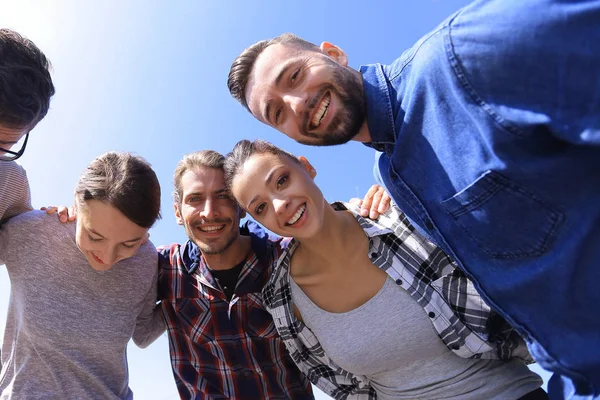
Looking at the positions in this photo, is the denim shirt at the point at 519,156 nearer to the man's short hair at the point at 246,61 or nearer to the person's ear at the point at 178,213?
the man's short hair at the point at 246,61

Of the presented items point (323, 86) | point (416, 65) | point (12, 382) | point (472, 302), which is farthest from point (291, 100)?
point (12, 382)

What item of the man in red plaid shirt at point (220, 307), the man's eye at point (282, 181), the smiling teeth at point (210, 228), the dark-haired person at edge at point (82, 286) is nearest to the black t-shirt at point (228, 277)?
the man in red plaid shirt at point (220, 307)

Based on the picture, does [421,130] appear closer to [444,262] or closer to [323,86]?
[323,86]

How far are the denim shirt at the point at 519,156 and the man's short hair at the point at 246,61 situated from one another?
92cm

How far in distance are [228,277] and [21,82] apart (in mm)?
2003

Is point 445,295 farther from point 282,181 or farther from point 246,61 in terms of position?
point 246,61

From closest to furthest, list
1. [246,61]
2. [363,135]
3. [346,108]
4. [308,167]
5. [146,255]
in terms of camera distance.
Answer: [346,108], [363,135], [246,61], [308,167], [146,255]

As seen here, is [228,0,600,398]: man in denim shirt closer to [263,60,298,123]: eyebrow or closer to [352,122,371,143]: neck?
[352,122,371,143]: neck

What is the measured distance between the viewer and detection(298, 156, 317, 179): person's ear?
11.1 feet

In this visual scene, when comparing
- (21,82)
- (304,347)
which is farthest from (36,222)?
(304,347)

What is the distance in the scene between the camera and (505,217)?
1747 millimetres

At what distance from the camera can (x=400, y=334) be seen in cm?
272

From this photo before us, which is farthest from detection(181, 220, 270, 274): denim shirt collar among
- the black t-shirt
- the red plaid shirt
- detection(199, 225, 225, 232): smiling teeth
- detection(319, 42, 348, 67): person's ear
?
detection(319, 42, 348, 67): person's ear

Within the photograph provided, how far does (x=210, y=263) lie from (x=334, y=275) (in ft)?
3.65
